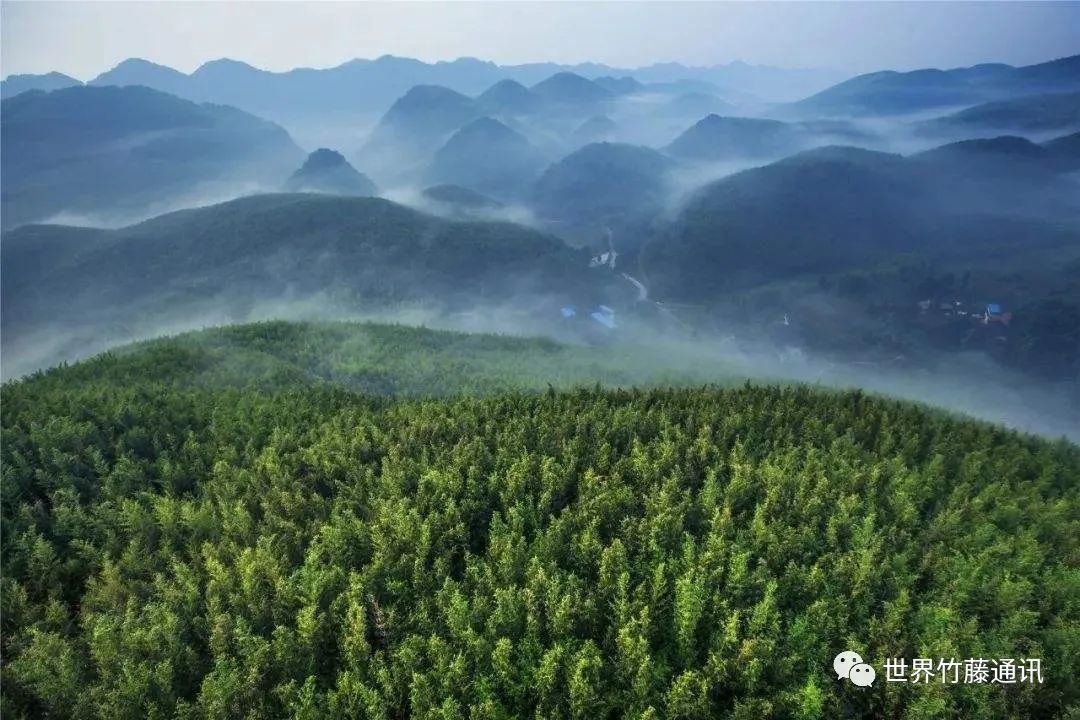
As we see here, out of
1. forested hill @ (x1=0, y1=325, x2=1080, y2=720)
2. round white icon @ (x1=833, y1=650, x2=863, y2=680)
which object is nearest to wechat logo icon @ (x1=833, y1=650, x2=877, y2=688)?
round white icon @ (x1=833, y1=650, x2=863, y2=680)

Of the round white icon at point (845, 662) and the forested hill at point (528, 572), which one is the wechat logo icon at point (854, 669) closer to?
the round white icon at point (845, 662)

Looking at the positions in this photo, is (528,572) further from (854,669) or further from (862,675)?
(862,675)

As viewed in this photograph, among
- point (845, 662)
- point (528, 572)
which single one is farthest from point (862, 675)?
point (528, 572)

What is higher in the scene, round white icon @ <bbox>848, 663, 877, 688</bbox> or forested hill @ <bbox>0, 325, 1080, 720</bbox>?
forested hill @ <bbox>0, 325, 1080, 720</bbox>

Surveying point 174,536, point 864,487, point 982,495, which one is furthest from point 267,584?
point 982,495

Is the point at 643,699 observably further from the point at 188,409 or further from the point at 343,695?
the point at 188,409

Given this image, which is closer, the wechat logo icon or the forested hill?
the wechat logo icon

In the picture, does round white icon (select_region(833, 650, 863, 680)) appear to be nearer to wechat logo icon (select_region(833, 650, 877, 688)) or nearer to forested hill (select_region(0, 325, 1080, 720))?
wechat logo icon (select_region(833, 650, 877, 688))
